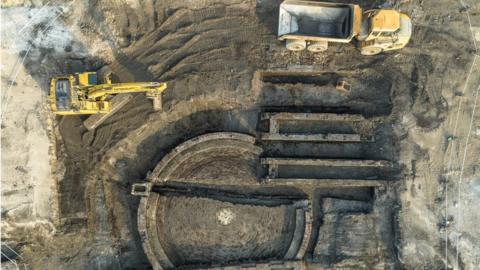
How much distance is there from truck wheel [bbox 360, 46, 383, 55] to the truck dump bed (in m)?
1.04

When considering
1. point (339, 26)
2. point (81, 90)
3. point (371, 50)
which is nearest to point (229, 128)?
point (81, 90)

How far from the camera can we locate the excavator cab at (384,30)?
47.2ft

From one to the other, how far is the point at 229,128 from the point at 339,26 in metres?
6.32

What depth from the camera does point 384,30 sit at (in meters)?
14.5

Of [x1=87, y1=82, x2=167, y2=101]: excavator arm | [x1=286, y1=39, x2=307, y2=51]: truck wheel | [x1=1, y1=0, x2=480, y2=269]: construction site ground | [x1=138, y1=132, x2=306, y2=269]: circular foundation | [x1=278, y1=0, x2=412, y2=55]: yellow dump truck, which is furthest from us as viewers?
[x1=138, y1=132, x2=306, y2=269]: circular foundation

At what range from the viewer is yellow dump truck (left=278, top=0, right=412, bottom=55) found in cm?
1456

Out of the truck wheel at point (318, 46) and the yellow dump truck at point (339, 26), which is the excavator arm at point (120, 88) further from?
the truck wheel at point (318, 46)

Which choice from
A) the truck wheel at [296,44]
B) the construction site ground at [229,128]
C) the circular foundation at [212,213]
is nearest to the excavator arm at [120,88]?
the construction site ground at [229,128]

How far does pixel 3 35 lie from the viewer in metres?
16.2

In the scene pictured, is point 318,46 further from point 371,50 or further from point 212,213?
point 212,213

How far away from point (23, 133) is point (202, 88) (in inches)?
314

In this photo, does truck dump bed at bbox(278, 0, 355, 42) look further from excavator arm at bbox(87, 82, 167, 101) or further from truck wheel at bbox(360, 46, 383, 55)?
excavator arm at bbox(87, 82, 167, 101)

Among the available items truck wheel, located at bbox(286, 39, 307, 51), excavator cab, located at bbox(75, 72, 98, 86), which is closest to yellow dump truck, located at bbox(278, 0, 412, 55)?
truck wheel, located at bbox(286, 39, 307, 51)

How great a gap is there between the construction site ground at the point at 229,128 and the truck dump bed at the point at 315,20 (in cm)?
80
